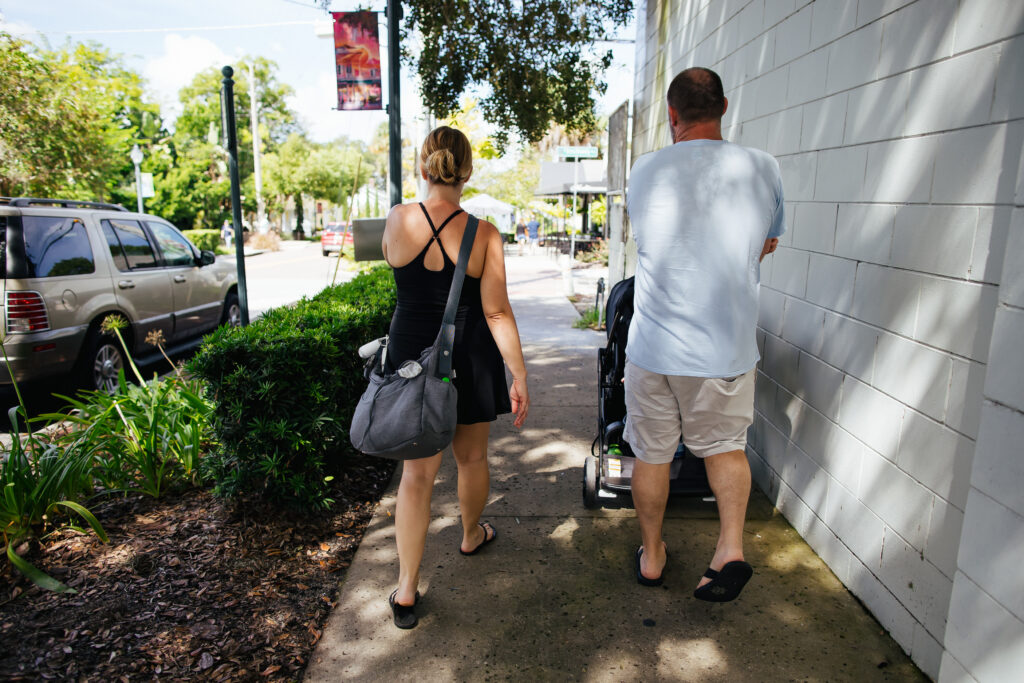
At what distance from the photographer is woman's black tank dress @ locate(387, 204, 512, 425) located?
2.57m

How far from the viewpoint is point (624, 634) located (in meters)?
2.64

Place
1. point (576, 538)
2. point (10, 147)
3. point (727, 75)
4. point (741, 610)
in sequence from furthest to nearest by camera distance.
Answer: point (10, 147)
point (727, 75)
point (576, 538)
point (741, 610)

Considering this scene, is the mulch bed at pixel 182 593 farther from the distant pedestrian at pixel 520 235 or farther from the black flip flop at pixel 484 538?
the distant pedestrian at pixel 520 235

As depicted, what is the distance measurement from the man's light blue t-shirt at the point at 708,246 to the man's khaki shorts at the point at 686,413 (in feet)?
0.27

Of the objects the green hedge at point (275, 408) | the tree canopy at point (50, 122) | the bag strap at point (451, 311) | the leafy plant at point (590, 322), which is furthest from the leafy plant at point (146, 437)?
the tree canopy at point (50, 122)

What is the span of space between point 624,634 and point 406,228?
1750mm

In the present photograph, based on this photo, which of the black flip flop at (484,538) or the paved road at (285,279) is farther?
the paved road at (285,279)

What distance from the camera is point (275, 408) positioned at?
11.2ft

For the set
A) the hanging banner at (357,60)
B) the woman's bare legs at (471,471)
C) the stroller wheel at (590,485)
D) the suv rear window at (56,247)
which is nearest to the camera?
the woman's bare legs at (471,471)

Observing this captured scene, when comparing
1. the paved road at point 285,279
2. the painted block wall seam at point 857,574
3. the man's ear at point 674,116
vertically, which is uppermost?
the man's ear at point 674,116

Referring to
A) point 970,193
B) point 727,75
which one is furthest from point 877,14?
point 727,75

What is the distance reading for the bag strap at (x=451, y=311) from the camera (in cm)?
252

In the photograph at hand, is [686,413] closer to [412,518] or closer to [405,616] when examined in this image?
[412,518]

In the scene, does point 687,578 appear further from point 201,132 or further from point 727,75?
point 201,132
